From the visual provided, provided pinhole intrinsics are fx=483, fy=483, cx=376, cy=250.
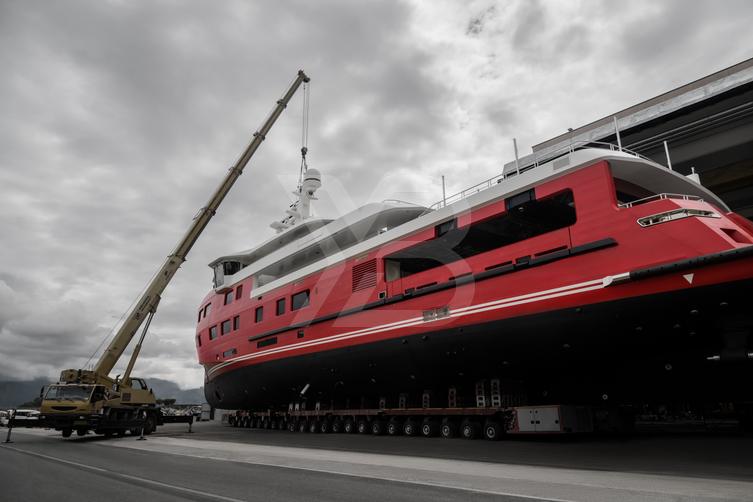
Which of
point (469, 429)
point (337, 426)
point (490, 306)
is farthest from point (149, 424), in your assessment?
point (490, 306)

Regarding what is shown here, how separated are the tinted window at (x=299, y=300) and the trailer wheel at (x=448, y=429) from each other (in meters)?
6.92

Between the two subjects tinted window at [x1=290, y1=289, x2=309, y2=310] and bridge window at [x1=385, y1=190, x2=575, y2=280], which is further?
tinted window at [x1=290, y1=289, x2=309, y2=310]

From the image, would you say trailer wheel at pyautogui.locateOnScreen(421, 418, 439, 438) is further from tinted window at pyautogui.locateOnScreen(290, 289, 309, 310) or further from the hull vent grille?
tinted window at pyautogui.locateOnScreen(290, 289, 309, 310)

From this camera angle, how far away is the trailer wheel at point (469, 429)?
537 inches

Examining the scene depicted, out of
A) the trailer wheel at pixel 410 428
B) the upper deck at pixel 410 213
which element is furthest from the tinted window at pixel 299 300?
the trailer wheel at pixel 410 428

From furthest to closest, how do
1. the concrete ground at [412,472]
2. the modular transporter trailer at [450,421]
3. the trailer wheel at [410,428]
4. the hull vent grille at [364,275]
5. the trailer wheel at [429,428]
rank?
1. the hull vent grille at [364,275]
2. the trailer wheel at [410,428]
3. the trailer wheel at [429,428]
4. the modular transporter trailer at [450,421]
5. the concrete ground at [412,472]

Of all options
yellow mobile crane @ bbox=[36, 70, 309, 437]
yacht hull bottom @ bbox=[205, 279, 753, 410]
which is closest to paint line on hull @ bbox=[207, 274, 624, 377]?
yacht hull bottom @ bbox=[205, 279, 753, 410]

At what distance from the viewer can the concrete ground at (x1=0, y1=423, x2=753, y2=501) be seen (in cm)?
611

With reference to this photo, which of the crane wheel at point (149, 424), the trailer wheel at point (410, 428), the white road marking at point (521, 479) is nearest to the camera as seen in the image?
the white road marking at point (521, 479)

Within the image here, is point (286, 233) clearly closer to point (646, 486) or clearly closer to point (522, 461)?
point (522, 461)

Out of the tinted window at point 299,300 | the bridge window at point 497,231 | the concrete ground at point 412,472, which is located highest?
the bridge window at point 497,231

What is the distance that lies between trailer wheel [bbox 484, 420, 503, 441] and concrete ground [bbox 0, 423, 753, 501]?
618 millimetres

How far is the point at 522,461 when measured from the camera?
916 cm

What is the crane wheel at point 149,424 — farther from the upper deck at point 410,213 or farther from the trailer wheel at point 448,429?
the trailer wheel at point 448,429
